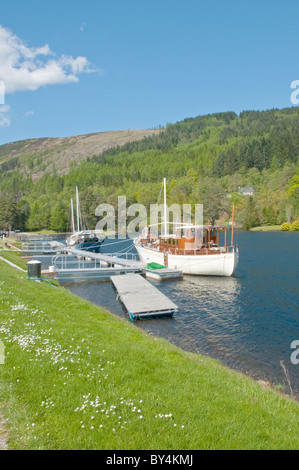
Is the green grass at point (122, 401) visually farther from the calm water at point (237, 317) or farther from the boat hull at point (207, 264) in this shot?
the boat hull at point (207, 264)

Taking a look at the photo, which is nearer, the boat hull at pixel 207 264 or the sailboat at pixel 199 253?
the boat hull at pixel 207 264

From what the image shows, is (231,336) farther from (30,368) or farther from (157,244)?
(157,244)

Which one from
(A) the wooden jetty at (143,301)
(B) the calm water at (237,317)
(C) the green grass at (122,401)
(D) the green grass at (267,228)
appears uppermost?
(C) the green grass at (122,401)

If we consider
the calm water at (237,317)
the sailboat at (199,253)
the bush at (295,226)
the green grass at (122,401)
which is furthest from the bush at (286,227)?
the green grass at (122,401)

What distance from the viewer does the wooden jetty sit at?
2292cm

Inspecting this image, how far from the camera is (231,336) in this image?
780 inches

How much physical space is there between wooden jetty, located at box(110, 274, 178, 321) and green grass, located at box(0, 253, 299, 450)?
11.3 m

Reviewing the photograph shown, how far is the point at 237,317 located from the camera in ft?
78.9

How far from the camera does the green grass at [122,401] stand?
6.18m

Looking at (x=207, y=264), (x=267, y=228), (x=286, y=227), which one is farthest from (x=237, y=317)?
(x=267, y=228)

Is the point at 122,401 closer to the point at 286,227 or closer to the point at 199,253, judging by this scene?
the point at 199,253

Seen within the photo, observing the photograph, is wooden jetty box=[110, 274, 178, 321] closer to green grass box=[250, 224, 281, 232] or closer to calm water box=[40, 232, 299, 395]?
calm water box=[40, 232, 299, 395]

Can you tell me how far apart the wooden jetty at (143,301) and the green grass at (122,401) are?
11.3 metres
